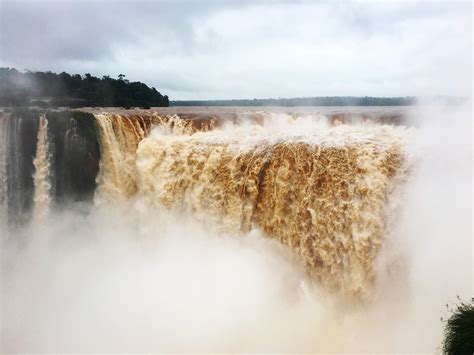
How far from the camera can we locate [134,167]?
43.4 feet

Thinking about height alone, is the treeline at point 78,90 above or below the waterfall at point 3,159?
above

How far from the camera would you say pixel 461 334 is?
22.2ft

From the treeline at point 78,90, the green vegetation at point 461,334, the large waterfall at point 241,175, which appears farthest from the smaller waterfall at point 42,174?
the green vegetation at point 461,334

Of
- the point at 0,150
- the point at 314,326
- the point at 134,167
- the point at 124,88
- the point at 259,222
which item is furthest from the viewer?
the point at 124,88

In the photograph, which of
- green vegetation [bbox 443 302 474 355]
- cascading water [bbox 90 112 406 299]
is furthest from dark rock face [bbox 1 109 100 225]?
green vegetation [bbox 443 302 474 355]

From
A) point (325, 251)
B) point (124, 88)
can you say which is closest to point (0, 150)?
point (325, 251)

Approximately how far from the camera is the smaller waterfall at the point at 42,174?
12781 mm

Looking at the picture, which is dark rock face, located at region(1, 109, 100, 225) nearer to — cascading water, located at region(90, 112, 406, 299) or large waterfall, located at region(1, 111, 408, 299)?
large waterfall, located at region(1, 111, 408, 299)

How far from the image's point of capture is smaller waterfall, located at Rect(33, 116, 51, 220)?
12.8 meters

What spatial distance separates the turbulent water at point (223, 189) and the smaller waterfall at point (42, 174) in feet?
0.09

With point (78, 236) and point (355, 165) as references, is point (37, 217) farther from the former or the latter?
point (355, 165)

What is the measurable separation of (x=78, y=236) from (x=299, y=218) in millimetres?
6196

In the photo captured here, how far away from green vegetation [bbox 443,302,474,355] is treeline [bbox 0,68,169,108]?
18338mm

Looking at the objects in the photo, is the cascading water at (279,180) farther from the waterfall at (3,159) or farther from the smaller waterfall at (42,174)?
the waterfall at (3,159)
